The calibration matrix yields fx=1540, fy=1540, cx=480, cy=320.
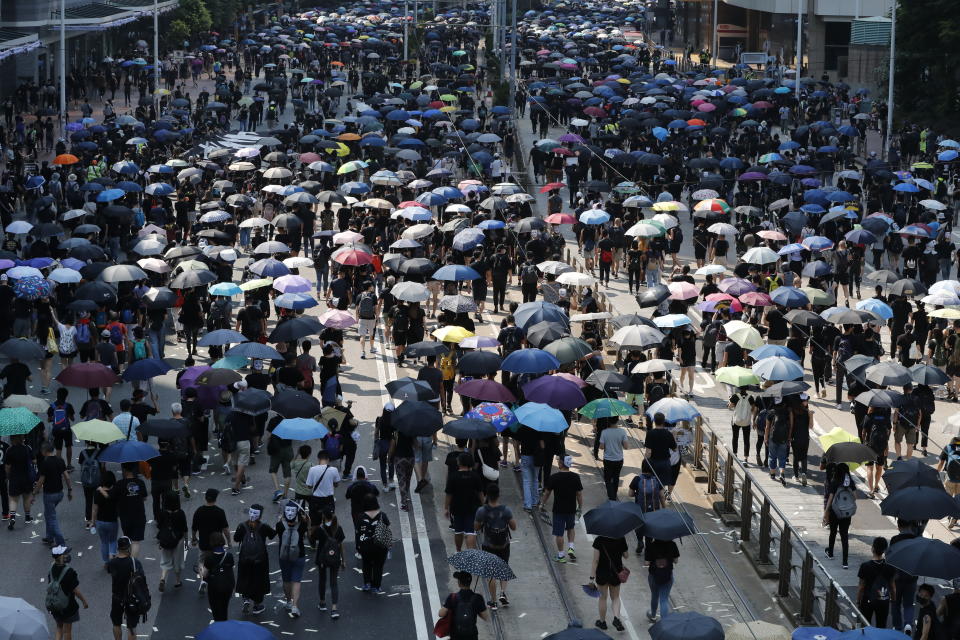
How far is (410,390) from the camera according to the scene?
20406mm

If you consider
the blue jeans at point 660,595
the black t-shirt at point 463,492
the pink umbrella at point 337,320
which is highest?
the pink umbrella at point 337,320

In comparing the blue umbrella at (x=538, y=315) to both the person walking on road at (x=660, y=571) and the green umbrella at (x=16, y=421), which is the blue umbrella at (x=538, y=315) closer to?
the person walking on road at (x=660, y=571)

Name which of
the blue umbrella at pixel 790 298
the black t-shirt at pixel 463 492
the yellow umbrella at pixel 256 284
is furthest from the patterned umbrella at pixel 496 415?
the yellow umbrella at pixel 256 284

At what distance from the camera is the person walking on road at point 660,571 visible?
1600cm

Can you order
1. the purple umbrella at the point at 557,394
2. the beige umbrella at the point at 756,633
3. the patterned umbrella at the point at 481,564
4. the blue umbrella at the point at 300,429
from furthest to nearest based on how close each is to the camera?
the purple umbrella at the point at 557,394, the blue umbrella at the point at 300,429, the patterned umbrella at the point at 481,564, the beige umbrella at the point at 756,633

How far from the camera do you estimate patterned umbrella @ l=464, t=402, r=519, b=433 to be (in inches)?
770

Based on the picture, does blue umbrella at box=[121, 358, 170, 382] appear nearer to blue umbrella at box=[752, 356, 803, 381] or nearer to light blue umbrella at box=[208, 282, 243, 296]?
light blue umbrella at box=[208, 282, 243, 296]

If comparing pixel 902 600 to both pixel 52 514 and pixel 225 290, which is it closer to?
pixel 52 514

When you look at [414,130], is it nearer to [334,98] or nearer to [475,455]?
[334,98]

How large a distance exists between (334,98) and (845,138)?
80.8 feet

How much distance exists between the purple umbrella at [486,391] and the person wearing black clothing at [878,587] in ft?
21.1

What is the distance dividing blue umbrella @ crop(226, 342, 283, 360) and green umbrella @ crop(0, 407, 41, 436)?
3967 mm

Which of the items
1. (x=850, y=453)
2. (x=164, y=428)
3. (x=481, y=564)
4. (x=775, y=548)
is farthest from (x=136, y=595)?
(x=850, y=453)

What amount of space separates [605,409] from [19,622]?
9.24 m
